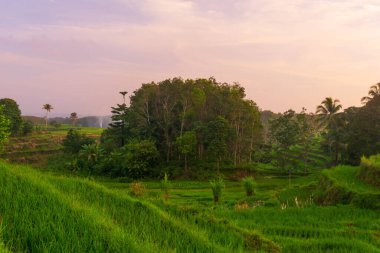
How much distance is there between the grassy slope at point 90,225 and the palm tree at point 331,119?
1594 inches

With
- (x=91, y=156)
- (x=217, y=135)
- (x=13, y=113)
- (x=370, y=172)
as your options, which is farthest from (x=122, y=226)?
(x=13, y=113)

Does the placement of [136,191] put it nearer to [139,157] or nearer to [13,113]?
[139,157]

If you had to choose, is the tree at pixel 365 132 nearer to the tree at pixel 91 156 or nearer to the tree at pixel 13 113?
the tree at pixel 91 156

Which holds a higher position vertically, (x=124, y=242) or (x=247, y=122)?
(x=247, y=122)

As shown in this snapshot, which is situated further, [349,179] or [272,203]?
[272,203]

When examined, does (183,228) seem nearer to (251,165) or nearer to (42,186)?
(42,186)

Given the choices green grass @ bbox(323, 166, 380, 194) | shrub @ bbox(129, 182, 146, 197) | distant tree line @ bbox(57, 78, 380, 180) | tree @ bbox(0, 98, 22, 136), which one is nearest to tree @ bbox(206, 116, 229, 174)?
distant tree line @ bbox(57, 78, 380, 180)

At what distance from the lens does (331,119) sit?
1855 inches

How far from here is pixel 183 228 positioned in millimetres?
7977

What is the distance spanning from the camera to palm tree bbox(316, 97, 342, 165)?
45588 millimetres

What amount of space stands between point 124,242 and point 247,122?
4554 centimetres

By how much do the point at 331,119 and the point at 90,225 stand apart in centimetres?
4627

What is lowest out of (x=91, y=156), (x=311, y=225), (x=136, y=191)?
(x=311, y=225)

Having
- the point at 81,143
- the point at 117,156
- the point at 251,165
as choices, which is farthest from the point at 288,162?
the point at 81,143
